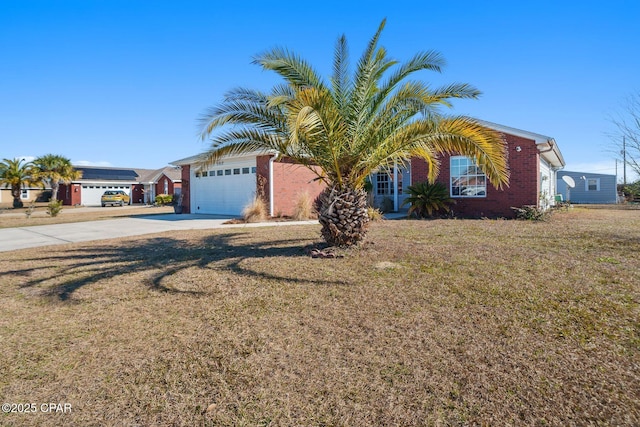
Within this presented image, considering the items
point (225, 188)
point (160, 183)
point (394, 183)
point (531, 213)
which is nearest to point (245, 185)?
point (225, 188)

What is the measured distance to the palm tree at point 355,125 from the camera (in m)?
6.79

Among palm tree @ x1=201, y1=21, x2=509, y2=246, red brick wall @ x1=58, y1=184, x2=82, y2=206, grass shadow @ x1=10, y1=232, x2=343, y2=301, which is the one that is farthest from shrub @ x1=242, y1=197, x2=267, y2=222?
red brick wall @ x1=58, y1=184, x2=82, y2=206

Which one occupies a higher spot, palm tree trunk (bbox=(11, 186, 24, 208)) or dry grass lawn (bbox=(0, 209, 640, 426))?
palm tree trunk (bbox=(11, 186, 24, 208))

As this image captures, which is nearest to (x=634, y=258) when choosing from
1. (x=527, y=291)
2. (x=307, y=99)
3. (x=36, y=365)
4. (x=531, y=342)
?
(x=527, y=291)

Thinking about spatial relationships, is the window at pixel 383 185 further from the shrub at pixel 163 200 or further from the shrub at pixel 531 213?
the shrub at pixel 163 200

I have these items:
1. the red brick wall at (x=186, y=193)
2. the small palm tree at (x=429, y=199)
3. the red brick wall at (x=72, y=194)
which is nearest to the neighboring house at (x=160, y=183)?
the red brick wall at (x=72, y=194)

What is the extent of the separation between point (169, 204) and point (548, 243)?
107 feet

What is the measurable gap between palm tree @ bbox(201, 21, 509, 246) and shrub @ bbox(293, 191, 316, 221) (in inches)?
324

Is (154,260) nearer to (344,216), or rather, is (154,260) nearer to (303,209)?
(344,216)

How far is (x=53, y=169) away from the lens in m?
35.2

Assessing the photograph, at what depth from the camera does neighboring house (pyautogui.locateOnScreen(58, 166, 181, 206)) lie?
1510 inches

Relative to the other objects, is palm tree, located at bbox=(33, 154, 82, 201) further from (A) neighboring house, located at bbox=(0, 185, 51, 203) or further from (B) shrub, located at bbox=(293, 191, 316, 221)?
(B) shrub, located at bbox=(293, 191, 316, 221)

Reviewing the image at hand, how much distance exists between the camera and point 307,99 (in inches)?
241

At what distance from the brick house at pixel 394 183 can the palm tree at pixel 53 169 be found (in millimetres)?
21737
